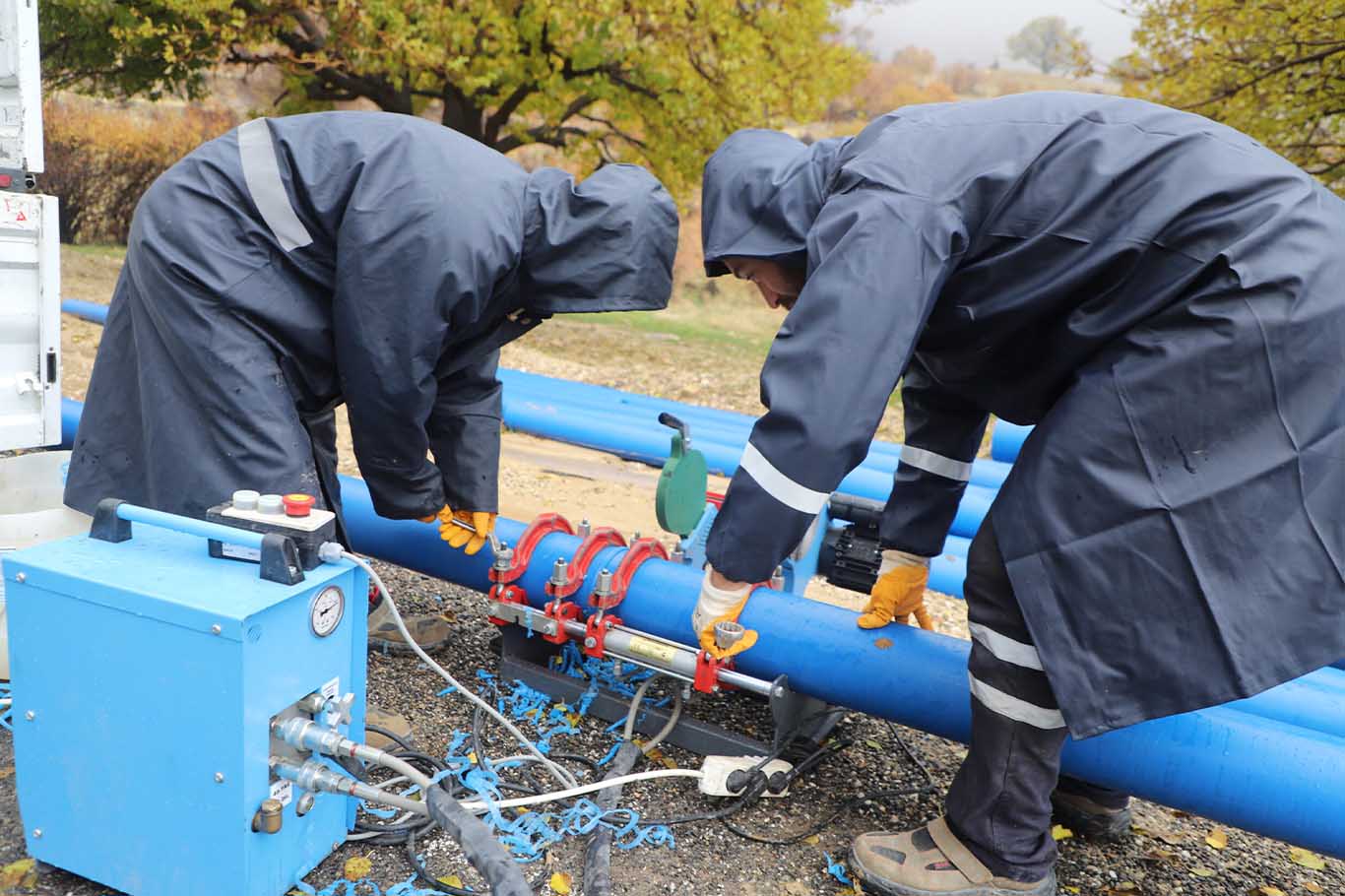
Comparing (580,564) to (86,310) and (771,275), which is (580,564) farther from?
(86,310)

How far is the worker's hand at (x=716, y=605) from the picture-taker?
7.13 ft

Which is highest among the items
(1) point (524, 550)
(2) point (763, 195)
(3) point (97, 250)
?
(2) point (763, 195)

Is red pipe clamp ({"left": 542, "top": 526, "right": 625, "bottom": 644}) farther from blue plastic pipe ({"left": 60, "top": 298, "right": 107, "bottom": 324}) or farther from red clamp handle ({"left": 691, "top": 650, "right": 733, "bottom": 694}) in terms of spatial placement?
blue plastic pipe ({"left": 60, "top": 298, "right": 107, "bottom": 324})

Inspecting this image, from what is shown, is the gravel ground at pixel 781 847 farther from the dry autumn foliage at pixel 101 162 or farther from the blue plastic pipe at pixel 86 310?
the dry autumn foliage at pixel 101 162

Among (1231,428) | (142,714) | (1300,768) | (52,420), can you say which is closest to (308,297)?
(142,714)

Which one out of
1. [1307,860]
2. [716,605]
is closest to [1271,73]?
[1307,860]

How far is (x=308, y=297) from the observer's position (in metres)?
2.54

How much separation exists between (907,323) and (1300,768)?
1.23 meters

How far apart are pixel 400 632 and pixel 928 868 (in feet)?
6.03

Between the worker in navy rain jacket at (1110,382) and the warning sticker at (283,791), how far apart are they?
0.94 metres

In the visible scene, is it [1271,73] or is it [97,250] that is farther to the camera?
[97,250]

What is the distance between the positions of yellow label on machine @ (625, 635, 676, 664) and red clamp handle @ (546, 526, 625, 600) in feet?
0.85

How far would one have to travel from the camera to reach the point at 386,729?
2656 millimetres

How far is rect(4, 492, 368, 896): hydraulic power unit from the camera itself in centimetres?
179
